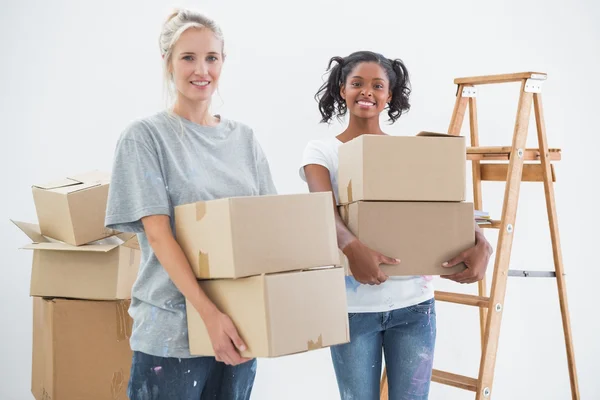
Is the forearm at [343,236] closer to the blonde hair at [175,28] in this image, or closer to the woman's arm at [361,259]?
the woman's arm at [361,259]

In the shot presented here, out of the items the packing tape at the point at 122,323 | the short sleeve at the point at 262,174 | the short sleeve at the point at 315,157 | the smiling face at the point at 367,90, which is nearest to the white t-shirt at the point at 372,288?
the short sleeve at the point at 315,157

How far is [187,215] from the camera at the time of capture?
44.2 inches

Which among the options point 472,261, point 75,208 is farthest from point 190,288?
point 75,208

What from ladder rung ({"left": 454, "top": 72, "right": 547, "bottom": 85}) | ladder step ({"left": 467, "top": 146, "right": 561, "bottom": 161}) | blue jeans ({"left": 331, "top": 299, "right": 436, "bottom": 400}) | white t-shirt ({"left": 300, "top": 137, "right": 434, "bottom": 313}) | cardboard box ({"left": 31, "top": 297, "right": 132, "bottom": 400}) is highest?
ladder rung ({"left": 454, "top": 72, "right": 547, "bottom": 85})

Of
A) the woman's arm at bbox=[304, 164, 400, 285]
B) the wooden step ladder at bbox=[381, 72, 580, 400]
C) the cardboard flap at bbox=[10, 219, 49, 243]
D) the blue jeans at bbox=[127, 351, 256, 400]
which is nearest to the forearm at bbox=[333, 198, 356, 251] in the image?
the woman's arm at bbox=[304, 164, 400, 285]

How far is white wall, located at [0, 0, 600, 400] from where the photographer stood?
2574 mm

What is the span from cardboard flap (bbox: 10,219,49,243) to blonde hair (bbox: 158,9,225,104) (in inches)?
46.7

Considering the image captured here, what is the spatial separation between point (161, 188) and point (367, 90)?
0.66m

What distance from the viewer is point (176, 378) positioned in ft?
3.71

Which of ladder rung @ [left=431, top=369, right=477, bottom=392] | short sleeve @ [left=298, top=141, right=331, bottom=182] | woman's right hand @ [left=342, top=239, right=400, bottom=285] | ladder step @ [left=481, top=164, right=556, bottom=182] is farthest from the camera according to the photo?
ladder step @ [left=481, top=164, right=556, bottom=182]

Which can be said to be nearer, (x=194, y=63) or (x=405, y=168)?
(x=194, y=63)

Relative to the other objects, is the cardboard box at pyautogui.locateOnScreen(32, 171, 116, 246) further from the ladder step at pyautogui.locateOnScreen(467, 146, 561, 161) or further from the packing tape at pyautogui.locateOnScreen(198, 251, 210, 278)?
the ladder step at pyautogui.locateOnScreen(467, 146, 561, 161)

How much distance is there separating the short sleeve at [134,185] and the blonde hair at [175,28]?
19 cm

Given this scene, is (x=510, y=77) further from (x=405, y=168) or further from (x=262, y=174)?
(x=262, y=174)
